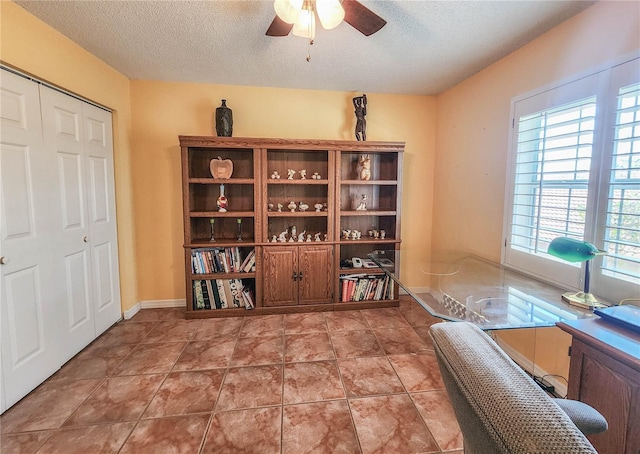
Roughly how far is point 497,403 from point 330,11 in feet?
5.70

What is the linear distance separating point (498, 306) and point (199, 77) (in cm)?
318

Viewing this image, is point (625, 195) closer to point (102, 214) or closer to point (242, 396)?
point (242, 396)

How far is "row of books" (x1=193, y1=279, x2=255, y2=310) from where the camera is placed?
2.96 metres

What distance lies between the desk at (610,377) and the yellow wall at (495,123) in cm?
87

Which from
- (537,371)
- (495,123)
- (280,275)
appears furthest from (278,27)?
(537,371)

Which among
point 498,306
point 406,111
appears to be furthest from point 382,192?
point 498,306

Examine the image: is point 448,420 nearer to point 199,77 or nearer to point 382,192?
point 382,192

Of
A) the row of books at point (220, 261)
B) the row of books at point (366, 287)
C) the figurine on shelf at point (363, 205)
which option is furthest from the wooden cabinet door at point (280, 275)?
the figurine on shelf at point (363, 205)

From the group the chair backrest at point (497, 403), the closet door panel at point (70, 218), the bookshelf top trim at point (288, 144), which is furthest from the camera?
the bookshelf top trim at point (288, 144)

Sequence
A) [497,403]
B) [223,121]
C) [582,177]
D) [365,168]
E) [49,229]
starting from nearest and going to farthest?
[497,403] < [582,177] < [49,229] < [223,121] < [365,168]

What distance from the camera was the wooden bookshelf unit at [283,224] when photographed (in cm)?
291

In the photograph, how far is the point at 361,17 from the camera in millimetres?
1603

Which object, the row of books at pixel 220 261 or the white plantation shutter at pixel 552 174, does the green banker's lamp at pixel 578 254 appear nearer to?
the white plantation shutter at pixel 552 174

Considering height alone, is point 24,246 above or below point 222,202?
below
